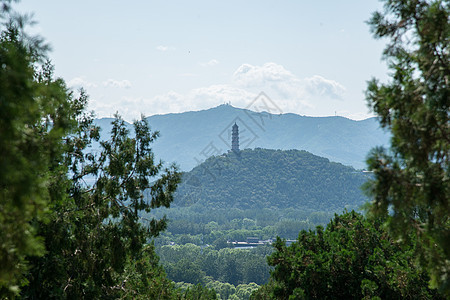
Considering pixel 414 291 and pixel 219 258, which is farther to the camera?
pixel 219 258

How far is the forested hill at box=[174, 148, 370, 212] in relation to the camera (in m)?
183

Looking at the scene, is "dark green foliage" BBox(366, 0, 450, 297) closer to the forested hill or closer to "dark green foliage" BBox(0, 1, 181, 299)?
"dark green foliage" BBox(0, 1, 181, 299)

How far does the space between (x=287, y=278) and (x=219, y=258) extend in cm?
7766

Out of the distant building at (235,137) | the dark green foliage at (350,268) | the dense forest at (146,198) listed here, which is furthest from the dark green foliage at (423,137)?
the distant building at (235,137)

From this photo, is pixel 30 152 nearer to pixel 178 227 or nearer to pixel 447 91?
pixel 447 91

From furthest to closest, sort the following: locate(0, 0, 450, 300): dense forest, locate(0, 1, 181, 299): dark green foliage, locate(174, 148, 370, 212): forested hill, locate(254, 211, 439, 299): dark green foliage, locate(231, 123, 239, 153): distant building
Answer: locate(174, 148, 370, 212): forested hill < locate(231, 123, 239, 153): distant building < locate(254, 211, 439, 299): dark green foliage < locate(0, 1, 181, 299): dark green foliage < locate(0, 0, 450, 300): dense forest

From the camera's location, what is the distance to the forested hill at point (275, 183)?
601ft

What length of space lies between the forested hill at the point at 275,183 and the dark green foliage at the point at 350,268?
166862 mm

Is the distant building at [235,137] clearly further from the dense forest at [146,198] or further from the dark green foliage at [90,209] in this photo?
the dark green foliage at [90,209]

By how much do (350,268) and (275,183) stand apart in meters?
180

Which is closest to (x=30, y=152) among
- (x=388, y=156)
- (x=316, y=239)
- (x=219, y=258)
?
(x=388, y=156)

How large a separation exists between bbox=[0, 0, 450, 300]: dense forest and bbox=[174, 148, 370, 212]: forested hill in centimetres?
16539

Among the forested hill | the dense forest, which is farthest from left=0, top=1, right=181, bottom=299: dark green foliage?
the forested hill

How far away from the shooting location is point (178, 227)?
131250 mm
